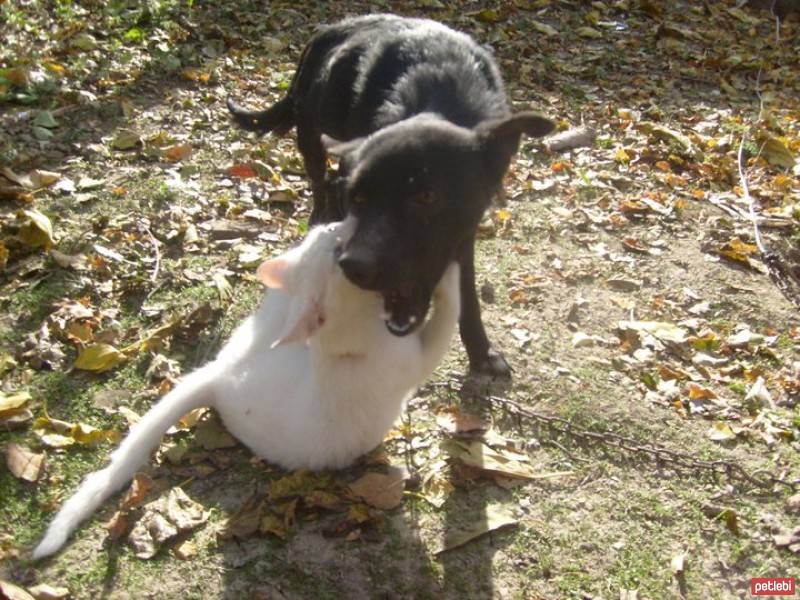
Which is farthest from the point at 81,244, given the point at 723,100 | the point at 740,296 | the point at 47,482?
the point at 723,100

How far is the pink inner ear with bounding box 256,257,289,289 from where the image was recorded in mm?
2705

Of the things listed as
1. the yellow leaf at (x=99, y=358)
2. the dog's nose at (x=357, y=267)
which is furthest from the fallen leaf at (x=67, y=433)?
the dog's nose at (x=357, y=267)

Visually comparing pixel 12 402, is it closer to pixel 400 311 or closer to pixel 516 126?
pixel 400 311

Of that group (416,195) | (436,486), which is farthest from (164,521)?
(416,195)

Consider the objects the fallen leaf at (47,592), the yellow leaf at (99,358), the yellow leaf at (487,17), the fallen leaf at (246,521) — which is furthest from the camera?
the yellow leaf at (487,17)

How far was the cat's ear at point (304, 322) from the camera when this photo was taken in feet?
8.55

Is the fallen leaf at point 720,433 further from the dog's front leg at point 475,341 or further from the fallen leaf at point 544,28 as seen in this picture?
the fallen leaf at point 544,28

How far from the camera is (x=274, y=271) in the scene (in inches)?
107

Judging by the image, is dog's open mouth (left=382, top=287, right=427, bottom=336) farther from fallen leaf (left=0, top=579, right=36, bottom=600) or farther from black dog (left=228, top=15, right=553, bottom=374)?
fallen leaf (left=0, top=579, right=36, bottom=600)

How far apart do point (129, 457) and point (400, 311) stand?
3.84ft

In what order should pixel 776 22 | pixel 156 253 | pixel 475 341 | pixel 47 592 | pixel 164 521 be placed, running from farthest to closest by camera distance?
1. pixel 776 22
2. pixel 156 253
3. pixel 475 341
4. pixel 164 521
5. pixel 47 592

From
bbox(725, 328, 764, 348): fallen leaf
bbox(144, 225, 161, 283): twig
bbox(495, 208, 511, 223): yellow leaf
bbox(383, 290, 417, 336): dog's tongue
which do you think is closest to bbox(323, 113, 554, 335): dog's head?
bbox(383, 290, 417, 336): dog's tongue

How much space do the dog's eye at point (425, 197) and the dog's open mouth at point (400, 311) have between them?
0.31 metres

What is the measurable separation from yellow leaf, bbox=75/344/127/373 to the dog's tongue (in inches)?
59.6
